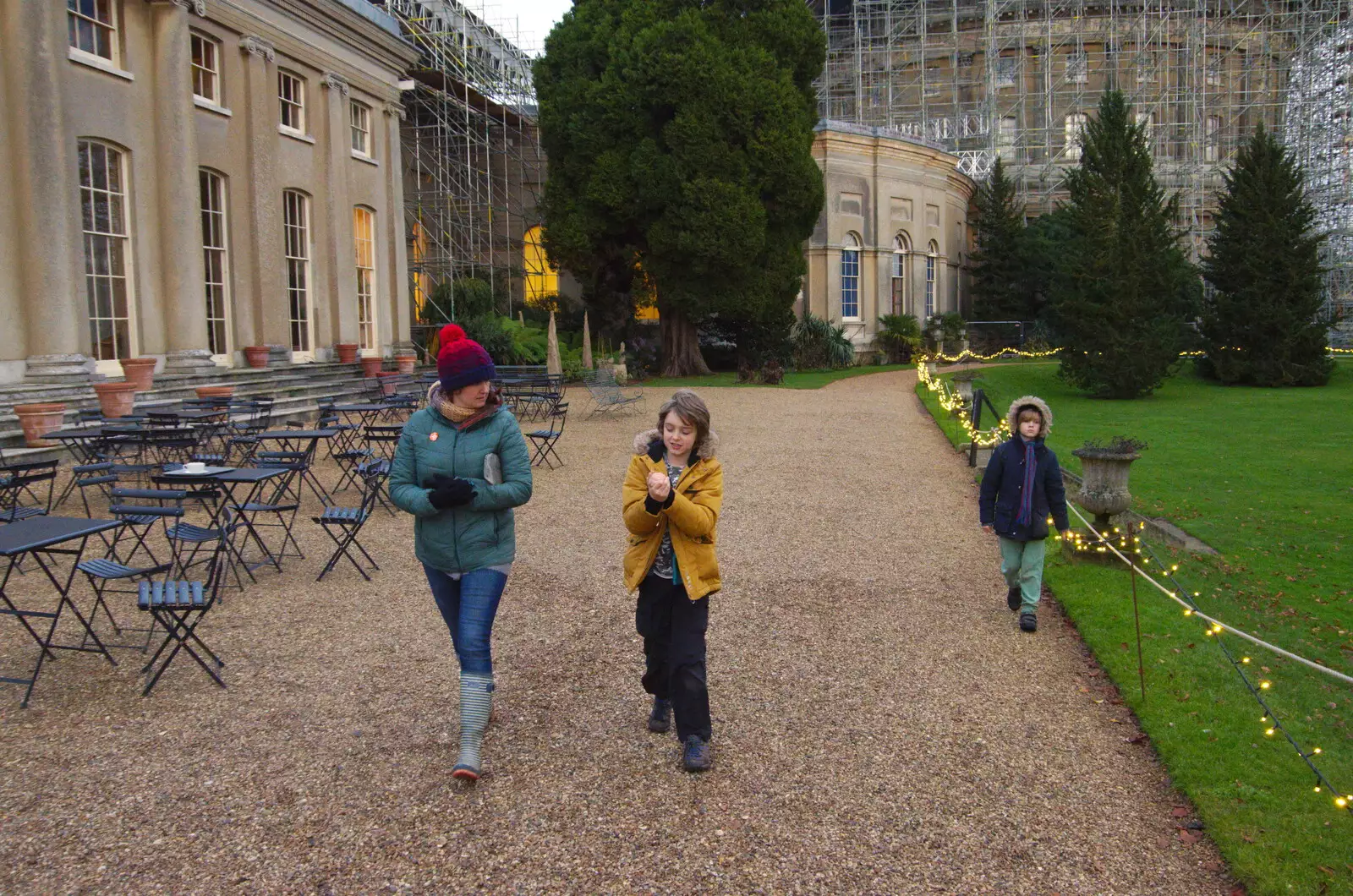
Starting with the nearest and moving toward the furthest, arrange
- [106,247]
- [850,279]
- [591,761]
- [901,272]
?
1. [591,761]
2. [106,247]
3. [850,279]
4. [901,272]

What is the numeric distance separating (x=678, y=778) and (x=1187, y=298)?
108 ft

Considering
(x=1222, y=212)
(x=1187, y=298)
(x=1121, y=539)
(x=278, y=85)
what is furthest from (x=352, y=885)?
(x=1187, y=298)

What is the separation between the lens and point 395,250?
2295cm

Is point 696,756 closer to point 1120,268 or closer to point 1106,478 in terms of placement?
point 1106,478

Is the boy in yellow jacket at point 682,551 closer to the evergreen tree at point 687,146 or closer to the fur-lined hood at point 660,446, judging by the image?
the fur-lined hood at point 660,446

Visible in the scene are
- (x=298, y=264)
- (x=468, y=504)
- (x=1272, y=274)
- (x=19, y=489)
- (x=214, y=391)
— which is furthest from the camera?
(x=1272, y=274)

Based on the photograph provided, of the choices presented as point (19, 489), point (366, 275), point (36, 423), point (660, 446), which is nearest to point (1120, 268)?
point (366, 275)

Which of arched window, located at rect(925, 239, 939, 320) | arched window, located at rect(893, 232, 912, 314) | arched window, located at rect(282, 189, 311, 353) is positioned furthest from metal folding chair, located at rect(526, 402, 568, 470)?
arched window, located at rect(925, 239, 939, 320)

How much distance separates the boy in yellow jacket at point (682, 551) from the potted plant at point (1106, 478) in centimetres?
405

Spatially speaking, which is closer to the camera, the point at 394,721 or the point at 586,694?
the point at 394,721

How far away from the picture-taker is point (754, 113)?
971 inches

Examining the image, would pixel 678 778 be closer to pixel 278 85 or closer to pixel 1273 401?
pixel 278 85

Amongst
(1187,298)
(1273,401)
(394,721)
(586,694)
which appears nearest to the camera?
(394,721)

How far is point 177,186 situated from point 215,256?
1.88 m
